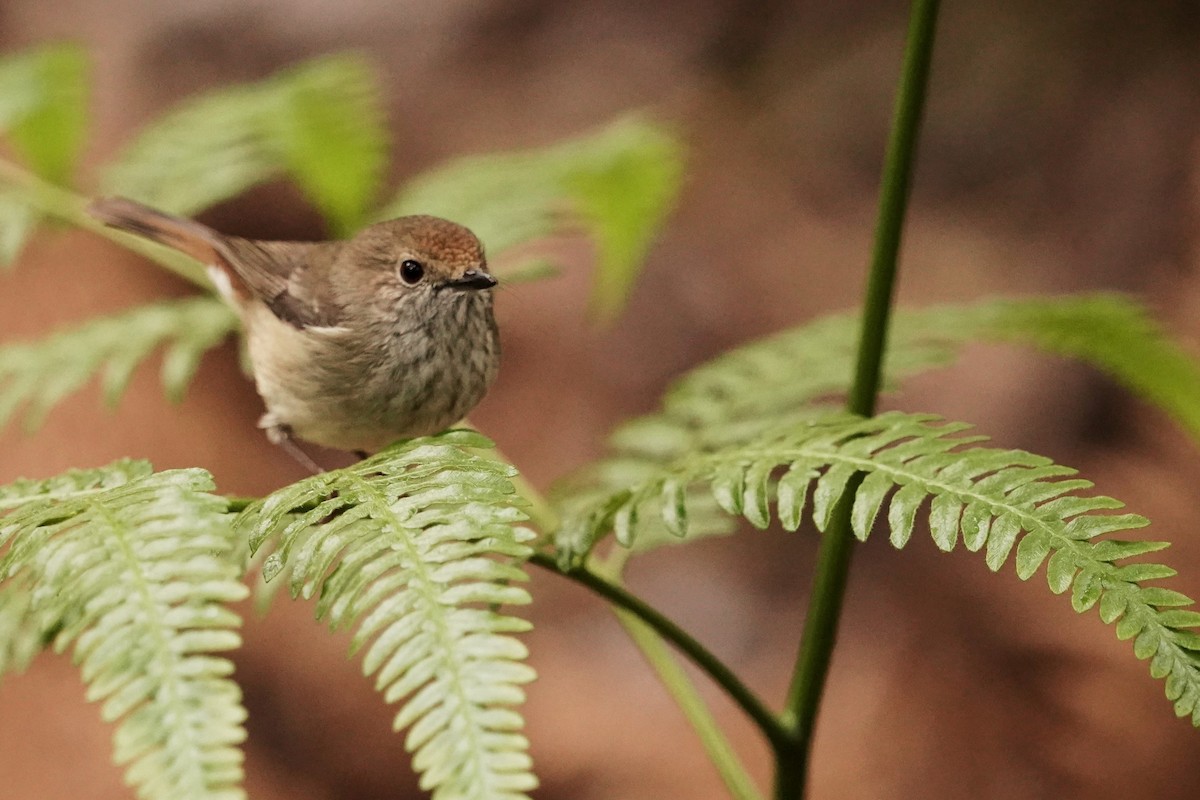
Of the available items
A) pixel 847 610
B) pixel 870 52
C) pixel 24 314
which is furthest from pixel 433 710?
pixel 870 52

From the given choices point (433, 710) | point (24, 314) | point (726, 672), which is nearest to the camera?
point (433, 710)

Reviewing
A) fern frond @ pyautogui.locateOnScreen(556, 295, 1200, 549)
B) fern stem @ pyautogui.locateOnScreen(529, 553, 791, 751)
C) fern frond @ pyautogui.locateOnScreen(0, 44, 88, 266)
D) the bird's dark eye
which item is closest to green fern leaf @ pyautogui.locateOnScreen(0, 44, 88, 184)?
fern frond @ pyautogui.locateOnScreen(0, 44, 88, 266)

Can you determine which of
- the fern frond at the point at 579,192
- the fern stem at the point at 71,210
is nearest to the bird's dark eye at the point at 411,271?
the fern frond at the point at 579,192

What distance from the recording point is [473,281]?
7.93 ft

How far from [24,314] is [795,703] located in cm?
379

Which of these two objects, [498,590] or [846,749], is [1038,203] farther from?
[498,590]

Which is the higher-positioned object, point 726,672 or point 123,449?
point 123,449

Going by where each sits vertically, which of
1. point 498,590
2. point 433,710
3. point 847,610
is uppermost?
point 847,610

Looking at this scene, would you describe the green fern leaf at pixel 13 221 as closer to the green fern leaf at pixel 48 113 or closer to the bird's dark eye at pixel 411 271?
the green fern leaf at pixel 48 113

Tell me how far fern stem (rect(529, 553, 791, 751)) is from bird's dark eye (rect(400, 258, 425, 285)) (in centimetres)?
89

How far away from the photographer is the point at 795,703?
2049mm

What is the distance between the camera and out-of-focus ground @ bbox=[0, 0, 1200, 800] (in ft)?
12.4

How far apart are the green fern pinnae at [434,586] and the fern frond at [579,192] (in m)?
1.30

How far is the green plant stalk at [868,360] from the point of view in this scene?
6.21 ft
